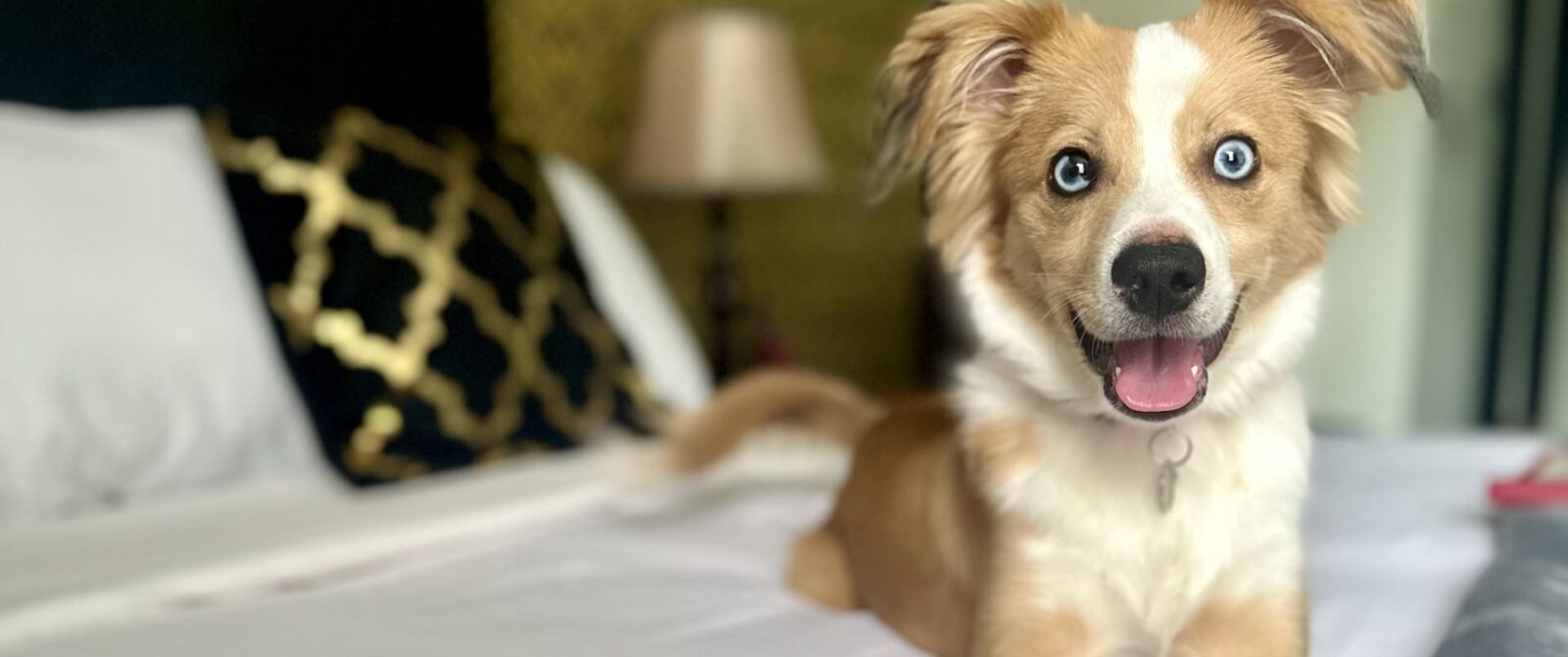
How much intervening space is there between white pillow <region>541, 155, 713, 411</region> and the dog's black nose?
4.09 feet

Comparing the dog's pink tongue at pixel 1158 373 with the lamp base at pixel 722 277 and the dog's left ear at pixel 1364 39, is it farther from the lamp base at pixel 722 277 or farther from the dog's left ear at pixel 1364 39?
the lamp base at pixel 722 277

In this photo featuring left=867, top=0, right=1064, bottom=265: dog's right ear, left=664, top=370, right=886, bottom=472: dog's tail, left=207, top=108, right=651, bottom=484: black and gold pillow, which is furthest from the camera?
left=207, top=108, right=651, bottom=484: black and gold pillow

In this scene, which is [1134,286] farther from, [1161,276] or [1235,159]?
[1235,159]

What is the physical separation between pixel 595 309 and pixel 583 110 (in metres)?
1.04

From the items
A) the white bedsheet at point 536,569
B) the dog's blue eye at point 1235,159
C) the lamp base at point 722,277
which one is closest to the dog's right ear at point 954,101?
the dog's blue eye at point 1235,159

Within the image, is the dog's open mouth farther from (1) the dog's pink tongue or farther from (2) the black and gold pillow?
(2) the black and gold pillow

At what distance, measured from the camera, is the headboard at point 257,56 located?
1.56 metres

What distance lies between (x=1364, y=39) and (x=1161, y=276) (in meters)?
0.19

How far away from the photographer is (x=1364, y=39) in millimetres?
672

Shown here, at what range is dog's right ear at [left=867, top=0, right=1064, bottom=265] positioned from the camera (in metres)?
0.78

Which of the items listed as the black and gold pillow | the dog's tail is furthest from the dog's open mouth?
the black and gold pillow

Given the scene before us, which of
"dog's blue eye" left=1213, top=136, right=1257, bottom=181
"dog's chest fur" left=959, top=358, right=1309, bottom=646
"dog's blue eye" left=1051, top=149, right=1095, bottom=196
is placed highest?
"dog's blue eye" left=1213, top=136, right=1257, bottom=181

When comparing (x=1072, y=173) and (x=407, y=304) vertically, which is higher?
(x=1072, y=173)

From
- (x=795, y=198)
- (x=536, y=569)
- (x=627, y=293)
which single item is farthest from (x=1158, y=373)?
(x=795, y=198)
